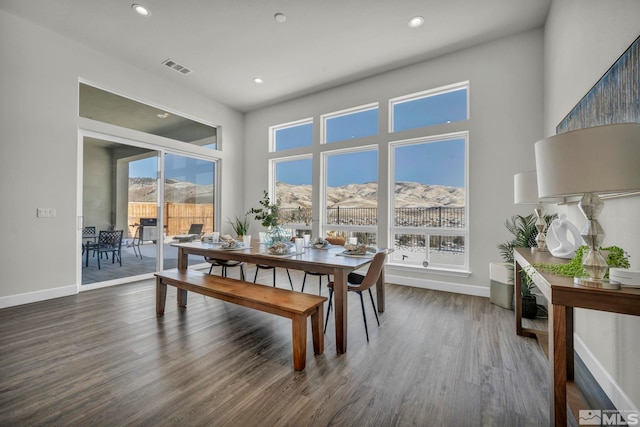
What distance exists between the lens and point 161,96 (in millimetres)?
4633

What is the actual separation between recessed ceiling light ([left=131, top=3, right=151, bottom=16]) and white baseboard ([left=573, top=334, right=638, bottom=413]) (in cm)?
523

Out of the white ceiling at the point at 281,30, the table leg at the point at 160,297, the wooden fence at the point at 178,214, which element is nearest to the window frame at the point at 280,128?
the white ceiling at the point at 281,30

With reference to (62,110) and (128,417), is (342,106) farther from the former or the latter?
(128,417)

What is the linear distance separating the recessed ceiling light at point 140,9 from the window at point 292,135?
2903 mm

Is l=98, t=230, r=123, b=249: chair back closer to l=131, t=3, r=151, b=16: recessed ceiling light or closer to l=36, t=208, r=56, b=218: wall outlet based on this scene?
l=36, t=208, r=56, b=218: wall outlet

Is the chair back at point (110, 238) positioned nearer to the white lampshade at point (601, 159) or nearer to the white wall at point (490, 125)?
the white wall at point (490, 125)

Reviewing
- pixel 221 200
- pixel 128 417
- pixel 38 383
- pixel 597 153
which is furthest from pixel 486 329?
pixel 221 200

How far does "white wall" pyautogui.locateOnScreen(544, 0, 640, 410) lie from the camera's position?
147 centimetres

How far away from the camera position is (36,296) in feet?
10.9


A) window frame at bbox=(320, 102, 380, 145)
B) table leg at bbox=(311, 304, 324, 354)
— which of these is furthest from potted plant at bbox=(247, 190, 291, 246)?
window frame at bbox=(320, 102, 380, 145)

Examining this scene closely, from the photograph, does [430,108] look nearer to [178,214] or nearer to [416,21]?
[416,21]

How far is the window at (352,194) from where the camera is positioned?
464 centimetres

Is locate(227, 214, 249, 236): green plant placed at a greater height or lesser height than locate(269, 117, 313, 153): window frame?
lesser

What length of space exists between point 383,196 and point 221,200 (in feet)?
11.4
